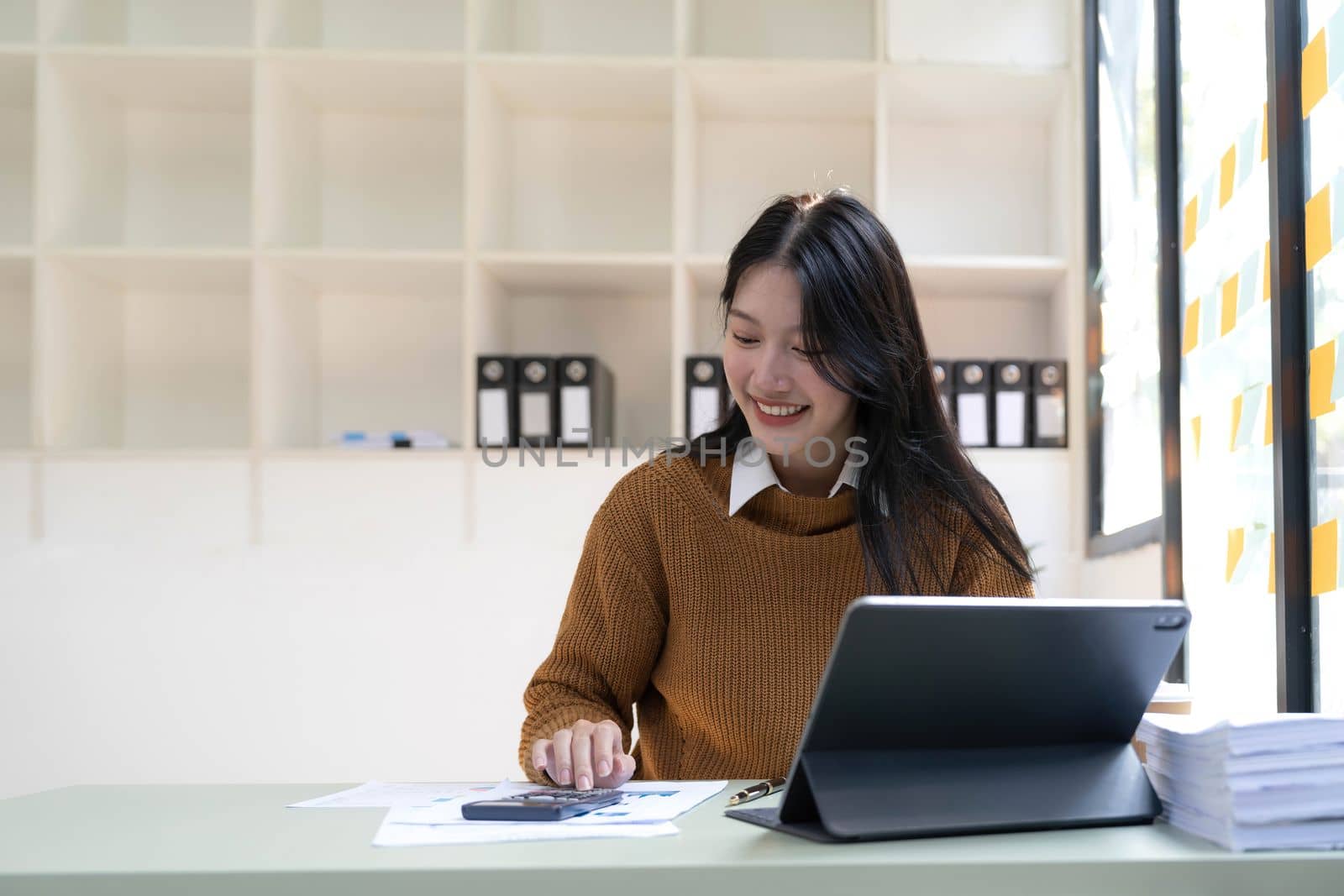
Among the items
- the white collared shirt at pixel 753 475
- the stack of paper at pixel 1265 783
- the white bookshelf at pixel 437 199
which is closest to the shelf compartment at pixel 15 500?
the white bookshelf at pixel 437 199

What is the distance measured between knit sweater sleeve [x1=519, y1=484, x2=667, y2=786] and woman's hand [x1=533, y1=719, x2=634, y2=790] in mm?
244

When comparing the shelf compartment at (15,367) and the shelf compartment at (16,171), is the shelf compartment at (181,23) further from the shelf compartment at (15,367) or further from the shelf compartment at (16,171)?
the shelf compartment at (15,367)

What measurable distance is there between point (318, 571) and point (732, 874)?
2.36m

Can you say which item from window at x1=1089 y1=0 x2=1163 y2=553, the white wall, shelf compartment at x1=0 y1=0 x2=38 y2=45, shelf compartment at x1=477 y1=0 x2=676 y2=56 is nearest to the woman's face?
the white wall

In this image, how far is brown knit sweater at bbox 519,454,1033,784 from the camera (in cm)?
150

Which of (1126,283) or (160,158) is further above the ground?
(160,158)

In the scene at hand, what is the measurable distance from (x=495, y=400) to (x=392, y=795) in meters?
1.88

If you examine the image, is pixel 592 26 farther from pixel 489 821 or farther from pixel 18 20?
pixel 489 821

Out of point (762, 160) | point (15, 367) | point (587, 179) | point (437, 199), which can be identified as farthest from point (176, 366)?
point (762, 160)

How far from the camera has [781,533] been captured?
5.25ft

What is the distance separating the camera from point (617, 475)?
9.80 feet

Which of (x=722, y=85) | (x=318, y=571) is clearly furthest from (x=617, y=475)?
(x=722, y=85)

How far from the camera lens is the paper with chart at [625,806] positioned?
0.98 metres

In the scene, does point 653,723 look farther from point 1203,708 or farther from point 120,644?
point 120,644
